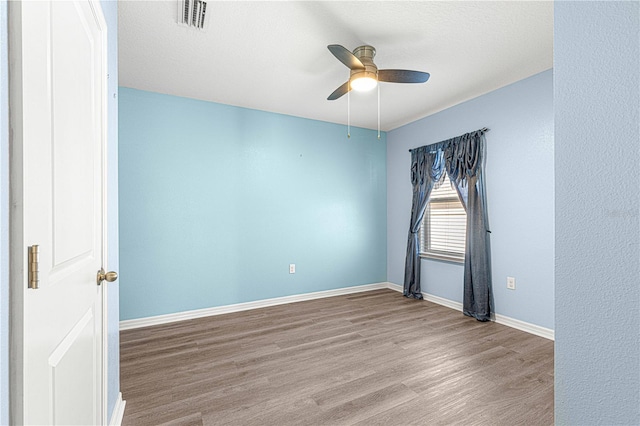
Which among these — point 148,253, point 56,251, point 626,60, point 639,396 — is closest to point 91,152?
point 56,251

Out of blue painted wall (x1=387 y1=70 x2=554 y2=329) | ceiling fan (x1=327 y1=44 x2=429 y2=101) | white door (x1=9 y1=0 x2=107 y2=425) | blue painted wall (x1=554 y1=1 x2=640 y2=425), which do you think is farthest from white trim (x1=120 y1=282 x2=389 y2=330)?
blue painted wall (x1=554 y1=1 x2=640 y2=425)

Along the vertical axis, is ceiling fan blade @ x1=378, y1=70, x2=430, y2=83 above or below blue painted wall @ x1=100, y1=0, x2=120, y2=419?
above

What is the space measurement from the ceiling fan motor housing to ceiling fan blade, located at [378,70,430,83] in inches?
2.6

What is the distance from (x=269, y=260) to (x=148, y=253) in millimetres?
1361

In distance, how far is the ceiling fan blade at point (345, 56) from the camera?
1935 mm

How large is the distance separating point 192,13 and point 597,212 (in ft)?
7.78

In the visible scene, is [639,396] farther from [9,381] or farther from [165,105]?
[165,105]

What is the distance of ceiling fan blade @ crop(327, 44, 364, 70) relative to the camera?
6.35ft

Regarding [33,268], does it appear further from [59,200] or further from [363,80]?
[363,80]

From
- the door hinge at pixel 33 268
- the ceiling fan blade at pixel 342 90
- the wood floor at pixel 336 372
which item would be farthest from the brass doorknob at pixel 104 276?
the ceiling fan blade at pixel 342 90

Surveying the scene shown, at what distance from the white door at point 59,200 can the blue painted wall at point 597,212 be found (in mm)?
1205

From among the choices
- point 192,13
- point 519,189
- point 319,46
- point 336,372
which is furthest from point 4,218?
point 519,189

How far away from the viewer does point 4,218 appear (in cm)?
56

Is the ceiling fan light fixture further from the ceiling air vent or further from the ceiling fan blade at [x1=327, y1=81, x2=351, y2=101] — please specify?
Result: the ceiling air vent
